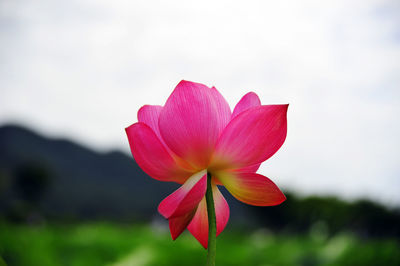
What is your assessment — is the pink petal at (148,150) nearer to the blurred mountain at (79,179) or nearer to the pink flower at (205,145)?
the pink flower at (205,145)

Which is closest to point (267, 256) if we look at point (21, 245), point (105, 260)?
point (105, 260)

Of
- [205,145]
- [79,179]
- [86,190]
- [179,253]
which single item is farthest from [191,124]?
[79,179]

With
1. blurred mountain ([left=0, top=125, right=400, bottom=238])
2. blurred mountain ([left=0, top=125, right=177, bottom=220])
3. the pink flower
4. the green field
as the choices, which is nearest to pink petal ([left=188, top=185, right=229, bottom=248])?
the pink flower

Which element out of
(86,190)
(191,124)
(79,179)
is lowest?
(86,190)

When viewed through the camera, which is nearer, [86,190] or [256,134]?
[256,134]

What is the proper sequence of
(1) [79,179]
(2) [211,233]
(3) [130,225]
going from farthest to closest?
1. (1) [79,179]
2. (3) [130,225]
3. (2) [211,233]

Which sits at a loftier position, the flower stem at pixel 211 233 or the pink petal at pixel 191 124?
the pink petal at pixel 191 124

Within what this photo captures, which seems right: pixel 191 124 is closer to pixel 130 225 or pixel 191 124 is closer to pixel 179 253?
pixel 179 253

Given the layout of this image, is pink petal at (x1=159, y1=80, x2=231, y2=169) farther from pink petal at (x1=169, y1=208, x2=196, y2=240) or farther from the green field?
the green field

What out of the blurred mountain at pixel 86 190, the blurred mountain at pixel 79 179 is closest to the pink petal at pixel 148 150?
the blurred mountain at pixel 86 190
